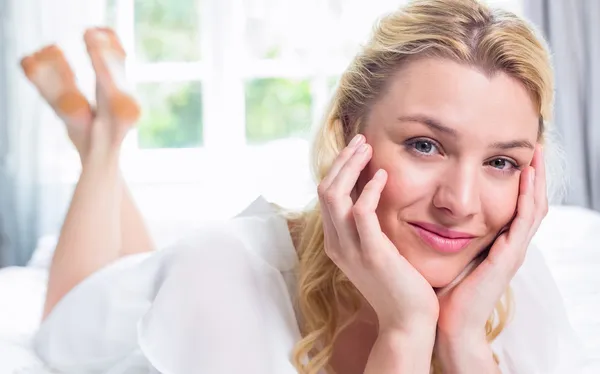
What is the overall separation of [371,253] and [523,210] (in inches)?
11.5

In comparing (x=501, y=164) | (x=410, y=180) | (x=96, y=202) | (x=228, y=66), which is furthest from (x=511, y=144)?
(x=228, y=66)

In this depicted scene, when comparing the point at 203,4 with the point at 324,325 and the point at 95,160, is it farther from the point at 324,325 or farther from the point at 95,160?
the point at 324,325

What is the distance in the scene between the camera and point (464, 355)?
1.22 meters

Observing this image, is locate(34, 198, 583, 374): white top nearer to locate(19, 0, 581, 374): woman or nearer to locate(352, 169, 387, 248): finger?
locate(19, 0, 581, 374): woman

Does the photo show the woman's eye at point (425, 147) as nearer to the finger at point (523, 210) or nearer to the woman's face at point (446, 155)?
the woman's face at point (446, 155)

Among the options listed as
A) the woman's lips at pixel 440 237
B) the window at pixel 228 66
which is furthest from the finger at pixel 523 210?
the window at pixel 228 66

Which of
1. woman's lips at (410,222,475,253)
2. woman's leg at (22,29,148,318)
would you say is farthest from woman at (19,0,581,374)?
woman's leg at (22,29,148,318)

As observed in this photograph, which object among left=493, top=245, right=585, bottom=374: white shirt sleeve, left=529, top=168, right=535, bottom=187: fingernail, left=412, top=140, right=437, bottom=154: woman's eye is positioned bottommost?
left=493, top=245, right=585, bottom=374: white shirt sleeve

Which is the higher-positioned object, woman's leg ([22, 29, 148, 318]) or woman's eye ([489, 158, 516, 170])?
woman's eye ([489, 158, 516, 170])

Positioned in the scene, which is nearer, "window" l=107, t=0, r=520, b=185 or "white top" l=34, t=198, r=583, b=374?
"white top" l=34, t=198, r=583, b=374

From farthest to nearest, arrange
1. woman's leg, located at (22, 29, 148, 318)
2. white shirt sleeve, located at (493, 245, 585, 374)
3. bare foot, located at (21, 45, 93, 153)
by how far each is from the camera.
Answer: bare foot, located at (21, 45, 93, 153) < woman's leg, located at (22, 29, 148, 318) < white shirt sleeve, located at (493, 245, 585, 374)

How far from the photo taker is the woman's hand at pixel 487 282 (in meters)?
1.22

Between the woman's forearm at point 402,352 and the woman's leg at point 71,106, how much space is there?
112cm

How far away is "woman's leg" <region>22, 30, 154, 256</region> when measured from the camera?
6.57ft
